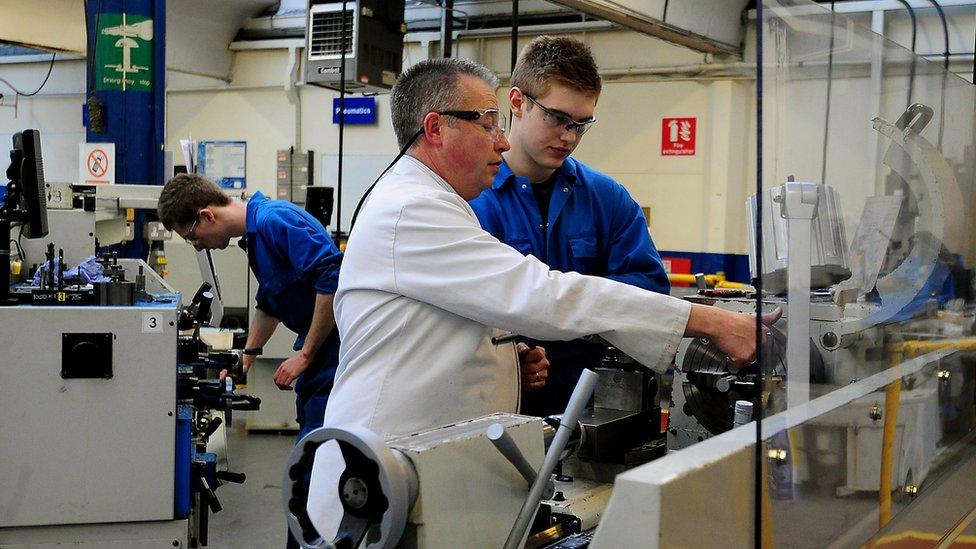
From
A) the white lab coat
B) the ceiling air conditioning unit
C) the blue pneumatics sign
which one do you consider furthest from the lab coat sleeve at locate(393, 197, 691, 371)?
the blue pneumatics sign

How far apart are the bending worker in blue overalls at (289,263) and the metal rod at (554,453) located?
1.48 meters

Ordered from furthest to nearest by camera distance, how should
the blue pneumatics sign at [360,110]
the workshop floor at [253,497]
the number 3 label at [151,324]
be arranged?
the blue pneumatics sign at [360,110], the workshop floor at [253,497], the number 3 label at [151,324]

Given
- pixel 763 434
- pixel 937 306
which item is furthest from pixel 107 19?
pixel 763 434

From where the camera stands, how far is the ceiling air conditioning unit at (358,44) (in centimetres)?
502

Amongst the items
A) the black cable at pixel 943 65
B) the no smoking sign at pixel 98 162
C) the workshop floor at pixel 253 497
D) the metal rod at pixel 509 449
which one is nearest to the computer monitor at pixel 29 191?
the workshop floor at pixel 253 497

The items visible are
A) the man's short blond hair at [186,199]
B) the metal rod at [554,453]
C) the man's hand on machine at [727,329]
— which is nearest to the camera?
the metal rod at [554,453]

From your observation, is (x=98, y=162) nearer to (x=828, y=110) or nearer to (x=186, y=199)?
(x=186, y=199)

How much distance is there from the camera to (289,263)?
8.28 feet

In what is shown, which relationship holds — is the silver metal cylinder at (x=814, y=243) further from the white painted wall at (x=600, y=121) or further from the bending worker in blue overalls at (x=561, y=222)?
the white painted wall at (x=600, y=121)

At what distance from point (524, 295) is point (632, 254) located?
668 millimetres

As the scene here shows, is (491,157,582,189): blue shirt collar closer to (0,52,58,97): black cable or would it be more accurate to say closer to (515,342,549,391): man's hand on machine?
(515,342,549,391): man's hand on machine

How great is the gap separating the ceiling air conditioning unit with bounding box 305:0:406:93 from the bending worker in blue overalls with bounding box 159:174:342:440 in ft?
7.58

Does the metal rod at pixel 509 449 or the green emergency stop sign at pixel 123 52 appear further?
the green emergency stop sign at pixel 123 52

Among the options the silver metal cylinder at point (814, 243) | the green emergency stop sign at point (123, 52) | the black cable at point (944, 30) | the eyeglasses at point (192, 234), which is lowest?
the eyeglasses at point (192, 234)
